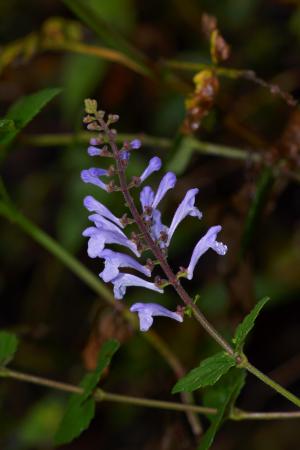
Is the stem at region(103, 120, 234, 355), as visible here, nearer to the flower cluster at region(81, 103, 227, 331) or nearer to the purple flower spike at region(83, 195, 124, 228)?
the flower cluster at region(81, 103, 227, 331)

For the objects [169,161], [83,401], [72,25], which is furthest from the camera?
[72,25]

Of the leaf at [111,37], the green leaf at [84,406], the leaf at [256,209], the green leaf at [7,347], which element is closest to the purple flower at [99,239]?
the green leaf at [84,406]

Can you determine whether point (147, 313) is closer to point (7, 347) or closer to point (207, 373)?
point (207, 373)

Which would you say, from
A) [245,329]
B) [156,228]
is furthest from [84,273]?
[245,329]

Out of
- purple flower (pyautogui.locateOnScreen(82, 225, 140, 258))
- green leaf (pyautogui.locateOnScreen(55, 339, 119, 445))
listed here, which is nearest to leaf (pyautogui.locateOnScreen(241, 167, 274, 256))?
green leaf (pyautogui.locateOnScreen(55, 339, 119, 445))

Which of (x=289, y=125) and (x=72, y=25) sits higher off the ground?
(x=72, y=25)

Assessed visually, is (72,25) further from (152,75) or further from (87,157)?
(87,157)

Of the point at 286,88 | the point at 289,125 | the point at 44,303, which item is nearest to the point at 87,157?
the point at 44,303
